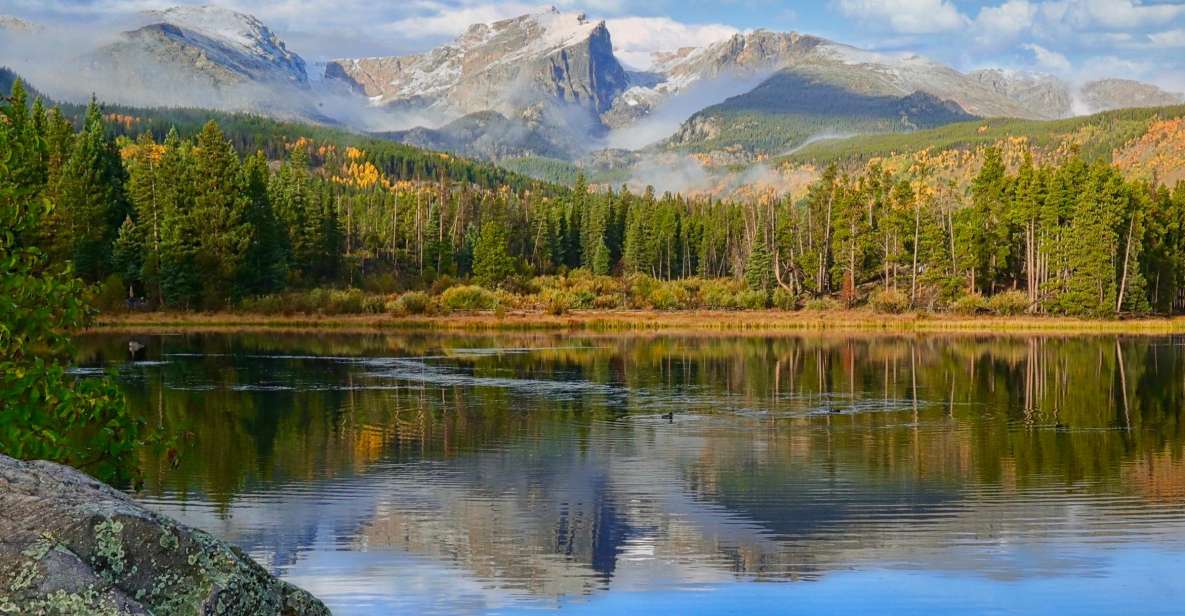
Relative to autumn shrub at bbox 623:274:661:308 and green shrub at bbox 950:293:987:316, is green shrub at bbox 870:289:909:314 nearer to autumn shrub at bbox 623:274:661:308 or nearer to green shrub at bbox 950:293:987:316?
green shrub at bbox 950:293:987:316

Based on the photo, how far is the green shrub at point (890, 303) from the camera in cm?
10206

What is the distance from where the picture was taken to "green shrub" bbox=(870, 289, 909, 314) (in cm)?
10206

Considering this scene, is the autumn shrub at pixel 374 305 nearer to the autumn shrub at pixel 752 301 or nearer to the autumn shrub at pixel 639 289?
the autumn shrub at pixel 639 289

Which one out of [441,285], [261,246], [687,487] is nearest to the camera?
[687,487]

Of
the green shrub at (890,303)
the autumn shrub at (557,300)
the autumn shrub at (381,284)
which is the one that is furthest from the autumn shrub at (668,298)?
the autumn shrub at (381,284)

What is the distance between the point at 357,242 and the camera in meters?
141

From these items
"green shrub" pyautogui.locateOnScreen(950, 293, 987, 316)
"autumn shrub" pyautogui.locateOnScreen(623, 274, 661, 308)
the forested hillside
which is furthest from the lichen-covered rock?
"autumn shrub" pyautogui.locateOnScreen(623, 274, 661, 308)

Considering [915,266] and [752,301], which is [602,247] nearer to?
[752,301]

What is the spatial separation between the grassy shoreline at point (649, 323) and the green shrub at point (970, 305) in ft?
4.87

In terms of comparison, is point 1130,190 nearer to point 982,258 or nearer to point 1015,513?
point 982,258

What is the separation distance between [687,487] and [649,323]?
73.6m

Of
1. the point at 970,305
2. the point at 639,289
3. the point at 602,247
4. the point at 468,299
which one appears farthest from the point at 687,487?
the point at 602,247

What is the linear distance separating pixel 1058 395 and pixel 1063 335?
150ft

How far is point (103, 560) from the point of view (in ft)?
17.8
